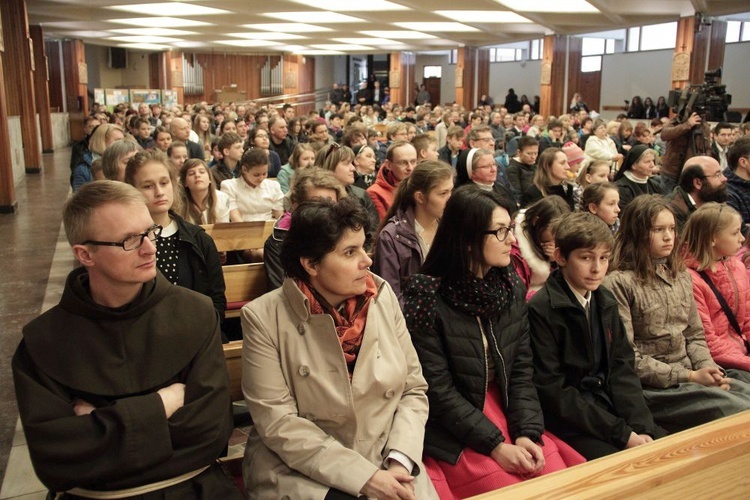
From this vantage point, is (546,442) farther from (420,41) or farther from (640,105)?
(420,41)

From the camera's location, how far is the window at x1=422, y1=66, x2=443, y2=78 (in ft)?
89.0

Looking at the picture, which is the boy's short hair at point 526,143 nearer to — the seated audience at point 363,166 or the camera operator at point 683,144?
the camera operator at point 683,144

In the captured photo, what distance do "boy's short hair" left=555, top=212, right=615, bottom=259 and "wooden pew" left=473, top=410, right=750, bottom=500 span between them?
96 centimetres

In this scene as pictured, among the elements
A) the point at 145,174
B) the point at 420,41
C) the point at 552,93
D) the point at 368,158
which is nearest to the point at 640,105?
the point at 552,93

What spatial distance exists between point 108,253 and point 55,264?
4678 mm

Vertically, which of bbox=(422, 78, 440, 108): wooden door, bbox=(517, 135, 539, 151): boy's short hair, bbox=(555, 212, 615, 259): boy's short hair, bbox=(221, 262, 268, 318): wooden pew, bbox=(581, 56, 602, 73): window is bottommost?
bbox=(221, 262, 268, 318): wooden pew

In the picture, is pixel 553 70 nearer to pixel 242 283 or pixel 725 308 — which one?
pixel 725 308

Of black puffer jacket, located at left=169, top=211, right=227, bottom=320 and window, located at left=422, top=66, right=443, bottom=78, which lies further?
window, located at left=422, top=66, right=443, bottom=78

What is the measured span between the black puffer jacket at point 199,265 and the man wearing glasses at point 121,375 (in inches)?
38.1


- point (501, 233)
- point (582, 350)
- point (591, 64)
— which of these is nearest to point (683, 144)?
point (582, 350)

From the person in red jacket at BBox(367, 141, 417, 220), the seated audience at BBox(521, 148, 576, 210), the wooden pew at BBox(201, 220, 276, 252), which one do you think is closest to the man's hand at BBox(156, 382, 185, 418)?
the wooden pew at BBox(201, 220, 276, 252)

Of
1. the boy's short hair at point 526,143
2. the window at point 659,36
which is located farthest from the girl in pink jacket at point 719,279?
the window at point 659,36

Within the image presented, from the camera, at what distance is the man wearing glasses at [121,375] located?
1611mm

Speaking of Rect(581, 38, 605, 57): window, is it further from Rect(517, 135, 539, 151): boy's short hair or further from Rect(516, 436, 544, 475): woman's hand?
Rect(516, 436, 544, 475): woman's hand
